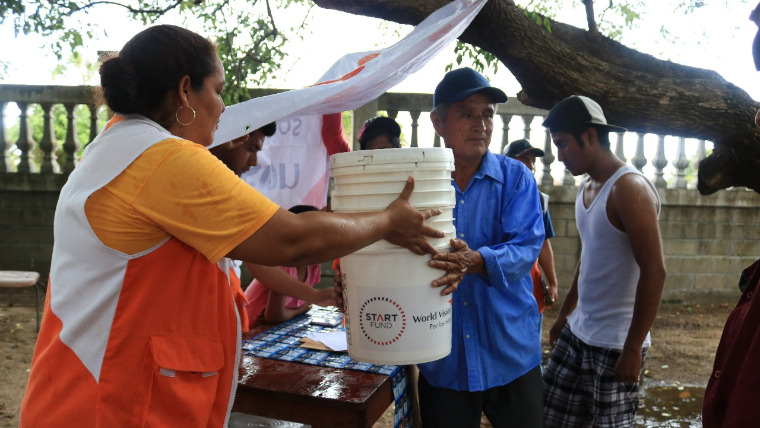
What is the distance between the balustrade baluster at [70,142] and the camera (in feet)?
22.5

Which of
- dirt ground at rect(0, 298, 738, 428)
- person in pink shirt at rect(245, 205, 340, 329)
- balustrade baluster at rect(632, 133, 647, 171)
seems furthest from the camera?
balustrade baluster at rect(632, 133, 647, 171)

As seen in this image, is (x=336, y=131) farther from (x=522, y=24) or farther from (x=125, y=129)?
(x=125, y=129)

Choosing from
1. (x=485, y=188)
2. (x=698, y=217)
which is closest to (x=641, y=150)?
(x=698, y=217)

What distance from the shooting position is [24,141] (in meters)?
6.91

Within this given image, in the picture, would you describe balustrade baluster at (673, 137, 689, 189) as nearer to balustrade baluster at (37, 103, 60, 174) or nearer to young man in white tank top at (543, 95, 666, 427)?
young man in white tank top at (543, 95, 666, 427)

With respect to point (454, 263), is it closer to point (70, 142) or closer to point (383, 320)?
point (383, 320)

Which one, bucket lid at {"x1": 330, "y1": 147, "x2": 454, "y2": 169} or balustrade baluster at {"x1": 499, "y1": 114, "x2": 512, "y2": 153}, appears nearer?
bucket lid at {"x1": 330, "y1": 147, "x2": 454, "y2": 169}

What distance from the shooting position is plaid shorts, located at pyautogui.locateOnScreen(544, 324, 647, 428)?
267 centimetres

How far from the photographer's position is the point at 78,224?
4.44 feet

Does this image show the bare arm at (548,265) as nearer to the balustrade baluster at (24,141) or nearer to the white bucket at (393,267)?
the white bucket at (393,267)

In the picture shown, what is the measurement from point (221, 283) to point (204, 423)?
377 millimetres

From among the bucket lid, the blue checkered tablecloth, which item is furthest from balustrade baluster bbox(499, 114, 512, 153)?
the bucket lid

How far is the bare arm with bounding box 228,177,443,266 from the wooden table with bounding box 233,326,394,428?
560mm

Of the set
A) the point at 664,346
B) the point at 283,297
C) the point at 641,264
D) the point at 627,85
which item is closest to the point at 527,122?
the point at 627,85
